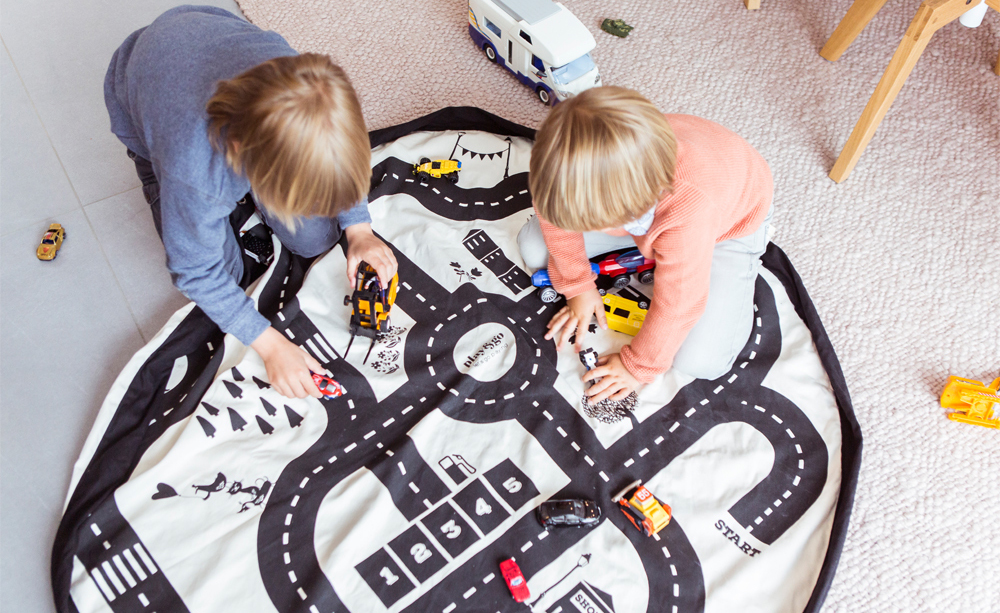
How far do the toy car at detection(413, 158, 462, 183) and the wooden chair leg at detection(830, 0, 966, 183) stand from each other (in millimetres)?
696

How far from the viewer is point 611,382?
914 millimetres

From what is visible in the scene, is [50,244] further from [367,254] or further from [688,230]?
[688,230]

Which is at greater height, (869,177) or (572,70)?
(572,70)

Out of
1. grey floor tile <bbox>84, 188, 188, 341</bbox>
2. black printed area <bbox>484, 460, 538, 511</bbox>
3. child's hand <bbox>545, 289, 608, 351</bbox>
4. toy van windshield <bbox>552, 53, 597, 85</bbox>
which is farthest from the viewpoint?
toy van windshield <bbox>552, 53, 597, 85</bbox>

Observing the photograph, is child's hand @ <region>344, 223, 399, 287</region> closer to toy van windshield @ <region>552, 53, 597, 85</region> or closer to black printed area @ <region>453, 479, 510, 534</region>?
black printed area @ <region>453, 479, 510, 534</region>

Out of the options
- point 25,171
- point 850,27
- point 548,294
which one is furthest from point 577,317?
point 25,171

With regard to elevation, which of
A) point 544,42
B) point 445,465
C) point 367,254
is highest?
point 544,42

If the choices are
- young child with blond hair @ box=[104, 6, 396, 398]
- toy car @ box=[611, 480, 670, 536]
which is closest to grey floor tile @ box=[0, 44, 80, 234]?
young child with blond hair @ box=[104, 6, 396, 398]

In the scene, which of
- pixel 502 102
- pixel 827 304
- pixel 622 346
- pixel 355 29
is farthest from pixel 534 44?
pixel 827 304

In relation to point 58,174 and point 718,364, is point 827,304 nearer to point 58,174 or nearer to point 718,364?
point 718,364

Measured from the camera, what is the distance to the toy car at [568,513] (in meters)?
0.83

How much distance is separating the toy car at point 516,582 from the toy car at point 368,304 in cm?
36

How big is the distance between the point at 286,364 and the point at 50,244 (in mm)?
532

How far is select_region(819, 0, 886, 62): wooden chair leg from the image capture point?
123 cm
